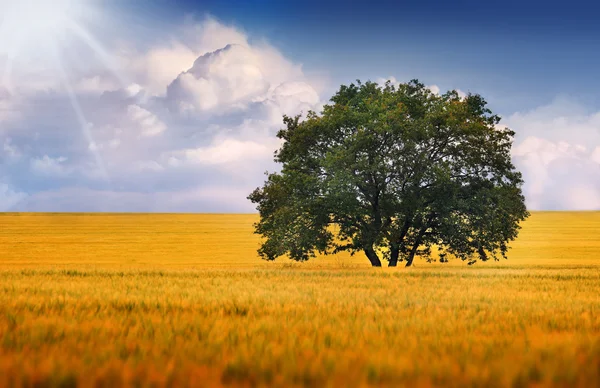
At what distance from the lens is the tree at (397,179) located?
3438 cm

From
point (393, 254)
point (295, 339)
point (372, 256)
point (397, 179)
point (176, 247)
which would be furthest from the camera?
point (176, 247)

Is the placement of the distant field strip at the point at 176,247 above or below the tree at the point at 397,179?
below

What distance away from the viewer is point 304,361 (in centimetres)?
604

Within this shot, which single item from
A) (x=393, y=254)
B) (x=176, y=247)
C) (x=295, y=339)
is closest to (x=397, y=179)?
(x=393, y=254)

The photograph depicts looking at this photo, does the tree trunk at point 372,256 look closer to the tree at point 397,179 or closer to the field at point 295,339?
the tree at point 397,179

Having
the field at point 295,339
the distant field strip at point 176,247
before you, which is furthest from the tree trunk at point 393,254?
the field at point 295,339

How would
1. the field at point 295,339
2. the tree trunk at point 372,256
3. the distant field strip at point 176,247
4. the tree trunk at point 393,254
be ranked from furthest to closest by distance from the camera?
the distant field strip at point 176,247 → the tree trunk at point 372,256 → the tree trunk at point 393,254 → the field at point 295,339

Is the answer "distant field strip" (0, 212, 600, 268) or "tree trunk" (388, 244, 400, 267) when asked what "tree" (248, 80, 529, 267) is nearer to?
"tree trunk" (388, 244, 400, 267)

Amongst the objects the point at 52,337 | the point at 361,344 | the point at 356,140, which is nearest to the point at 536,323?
the point at 361,344

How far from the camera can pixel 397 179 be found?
3544cm

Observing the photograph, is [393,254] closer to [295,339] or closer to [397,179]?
[397,179]

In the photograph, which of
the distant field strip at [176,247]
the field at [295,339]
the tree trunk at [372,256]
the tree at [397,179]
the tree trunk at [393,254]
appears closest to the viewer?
the field at [295,339]

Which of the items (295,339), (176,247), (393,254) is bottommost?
(176,247)

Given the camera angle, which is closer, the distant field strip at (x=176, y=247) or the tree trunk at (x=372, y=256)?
the tree trunk at (x=372, y=256)
